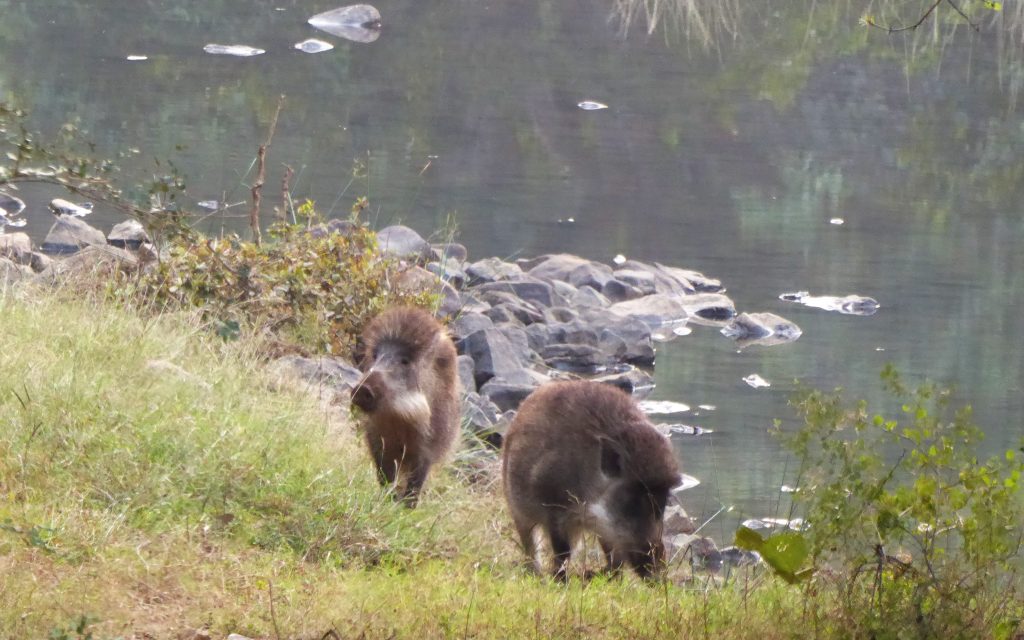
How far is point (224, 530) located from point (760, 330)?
9510 mm

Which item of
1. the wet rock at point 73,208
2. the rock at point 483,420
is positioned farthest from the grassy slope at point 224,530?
the wet rock at point 73,208

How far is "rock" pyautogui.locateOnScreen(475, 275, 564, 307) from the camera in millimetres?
14773

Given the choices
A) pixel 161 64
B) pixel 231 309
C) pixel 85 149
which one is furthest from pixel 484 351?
pixel 161 64

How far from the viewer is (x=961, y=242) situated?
18.9 m

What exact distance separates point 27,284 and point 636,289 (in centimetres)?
762

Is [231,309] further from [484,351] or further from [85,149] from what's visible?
[85,149]

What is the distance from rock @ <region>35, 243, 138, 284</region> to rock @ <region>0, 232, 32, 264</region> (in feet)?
2.31

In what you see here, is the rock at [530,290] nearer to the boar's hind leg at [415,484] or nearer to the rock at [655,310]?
the rock at [655,310]

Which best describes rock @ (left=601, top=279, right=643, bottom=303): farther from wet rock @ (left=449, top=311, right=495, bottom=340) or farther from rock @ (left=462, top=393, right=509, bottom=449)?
rock @ (left=462, top=393, right=509, bottom=449)

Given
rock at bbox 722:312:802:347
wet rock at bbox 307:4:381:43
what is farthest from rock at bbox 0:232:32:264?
wet rock at bbox 307:4:381:43

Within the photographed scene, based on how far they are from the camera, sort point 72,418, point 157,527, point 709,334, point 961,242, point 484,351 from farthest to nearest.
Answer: point 961,242 → point 709,334 → point 484,351 → point 72,418 → point 157,527

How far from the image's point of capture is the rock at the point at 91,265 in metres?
10.7

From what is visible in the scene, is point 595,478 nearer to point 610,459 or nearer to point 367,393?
point 610,459

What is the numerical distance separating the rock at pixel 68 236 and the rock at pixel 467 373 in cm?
433
